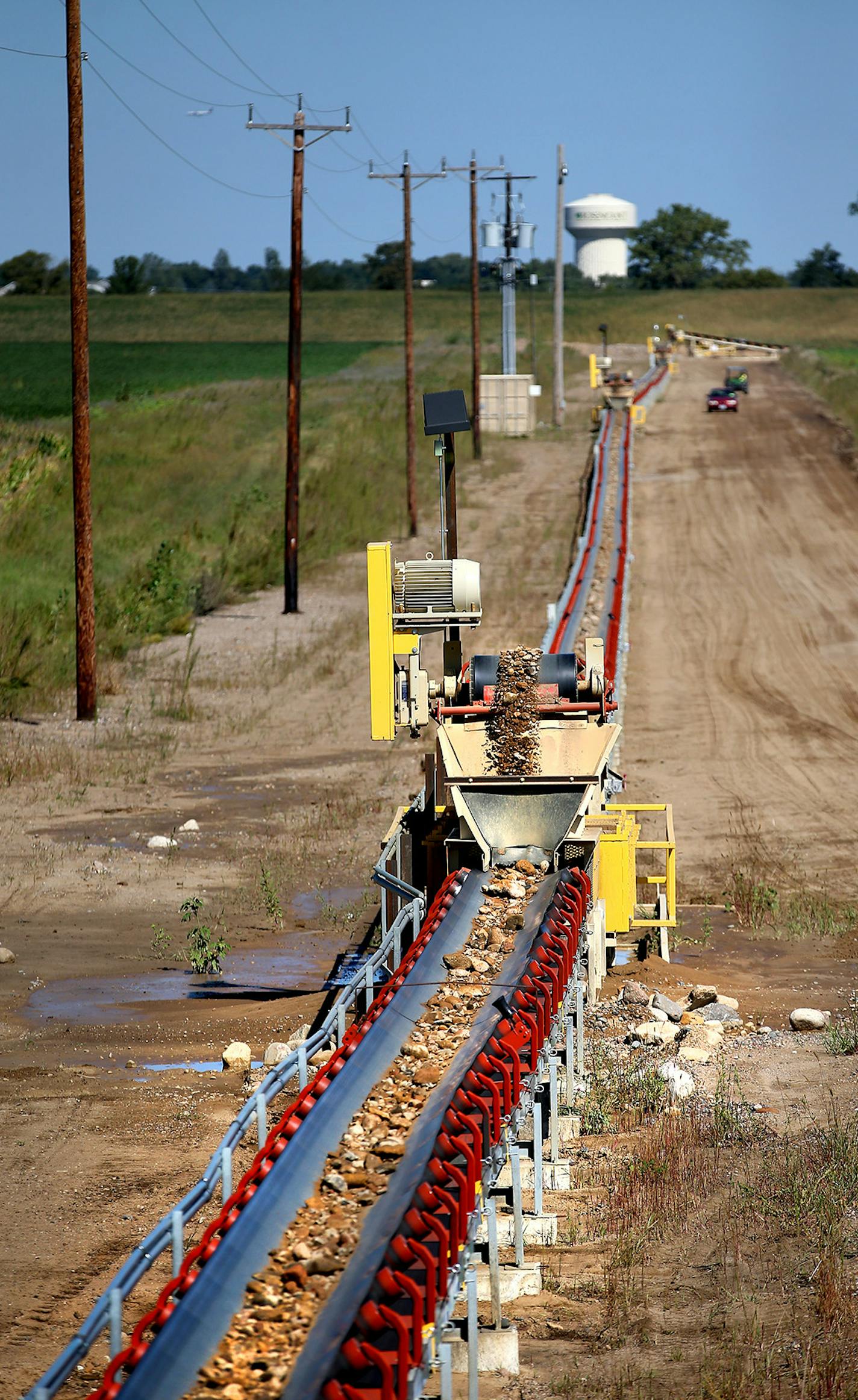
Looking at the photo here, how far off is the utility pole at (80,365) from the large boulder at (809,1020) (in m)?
15.0

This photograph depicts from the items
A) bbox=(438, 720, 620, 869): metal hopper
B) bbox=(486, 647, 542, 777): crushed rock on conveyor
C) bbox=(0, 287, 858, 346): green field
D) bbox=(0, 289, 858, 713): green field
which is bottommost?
bbox=(438, 720, 620, 869): metal hopper

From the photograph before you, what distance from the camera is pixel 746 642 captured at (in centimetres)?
3388

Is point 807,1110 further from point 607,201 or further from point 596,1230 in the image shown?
point 607,201

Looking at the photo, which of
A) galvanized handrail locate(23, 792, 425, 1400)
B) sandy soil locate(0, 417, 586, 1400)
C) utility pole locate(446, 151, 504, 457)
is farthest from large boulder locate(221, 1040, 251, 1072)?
utility pole locate(446, 151, 504, 457)

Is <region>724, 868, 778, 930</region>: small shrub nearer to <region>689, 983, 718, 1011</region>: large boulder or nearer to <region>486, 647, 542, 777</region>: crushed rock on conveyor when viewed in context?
<region>689, 983, 718, 1011</region>: large boulder

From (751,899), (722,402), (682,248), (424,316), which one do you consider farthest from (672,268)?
(751,899)

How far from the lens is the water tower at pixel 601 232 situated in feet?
569

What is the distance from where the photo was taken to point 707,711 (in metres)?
28.5

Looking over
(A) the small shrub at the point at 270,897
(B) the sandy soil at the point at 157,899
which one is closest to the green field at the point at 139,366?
(B) the sandy soil at the point at 157,899

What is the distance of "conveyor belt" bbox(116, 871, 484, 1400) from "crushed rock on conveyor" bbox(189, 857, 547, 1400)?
0.18 ft

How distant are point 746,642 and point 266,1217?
2665cm

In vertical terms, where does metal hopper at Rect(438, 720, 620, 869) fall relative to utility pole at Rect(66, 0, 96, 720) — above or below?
below

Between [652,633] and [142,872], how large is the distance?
55.4 ft

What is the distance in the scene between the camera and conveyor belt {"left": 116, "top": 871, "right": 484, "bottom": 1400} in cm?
700
